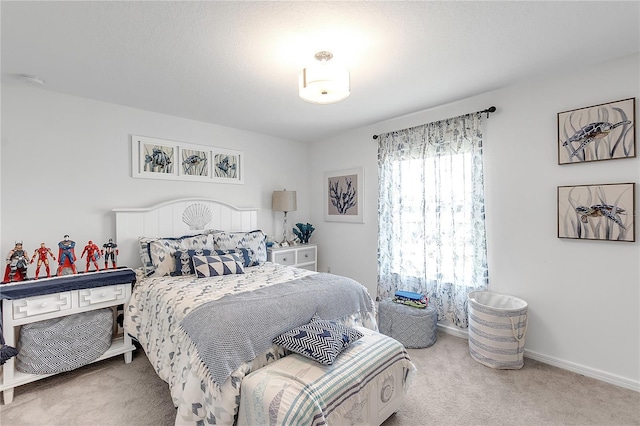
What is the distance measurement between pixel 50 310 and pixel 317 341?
210 centimetres

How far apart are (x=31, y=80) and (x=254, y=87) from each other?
1828 mm

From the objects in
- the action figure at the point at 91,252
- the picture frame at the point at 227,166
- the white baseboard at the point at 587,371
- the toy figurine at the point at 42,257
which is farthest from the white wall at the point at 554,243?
the toy figurine at the point at 42,257

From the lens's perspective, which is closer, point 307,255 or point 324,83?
point 324,83

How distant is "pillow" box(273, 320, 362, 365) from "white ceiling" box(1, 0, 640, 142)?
187 cm

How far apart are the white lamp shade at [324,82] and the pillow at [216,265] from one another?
1755 mm

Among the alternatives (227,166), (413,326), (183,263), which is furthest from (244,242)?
(413,326)

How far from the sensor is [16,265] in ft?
7.33

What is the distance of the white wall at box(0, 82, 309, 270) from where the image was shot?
249 centimetres

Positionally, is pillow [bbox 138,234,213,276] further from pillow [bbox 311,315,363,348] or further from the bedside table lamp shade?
pillow [bbox 311,315,363,348]

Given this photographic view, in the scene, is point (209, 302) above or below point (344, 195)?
below

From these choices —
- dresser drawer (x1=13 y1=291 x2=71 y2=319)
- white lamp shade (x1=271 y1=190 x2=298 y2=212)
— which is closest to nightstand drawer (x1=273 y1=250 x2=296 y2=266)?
white lamp shade (x1=271 y1=190 x2=298 y2=212)

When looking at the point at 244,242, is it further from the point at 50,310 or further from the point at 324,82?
the point at 324,82

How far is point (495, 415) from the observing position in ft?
6.07

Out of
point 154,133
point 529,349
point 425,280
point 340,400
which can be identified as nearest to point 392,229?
point 425,280
